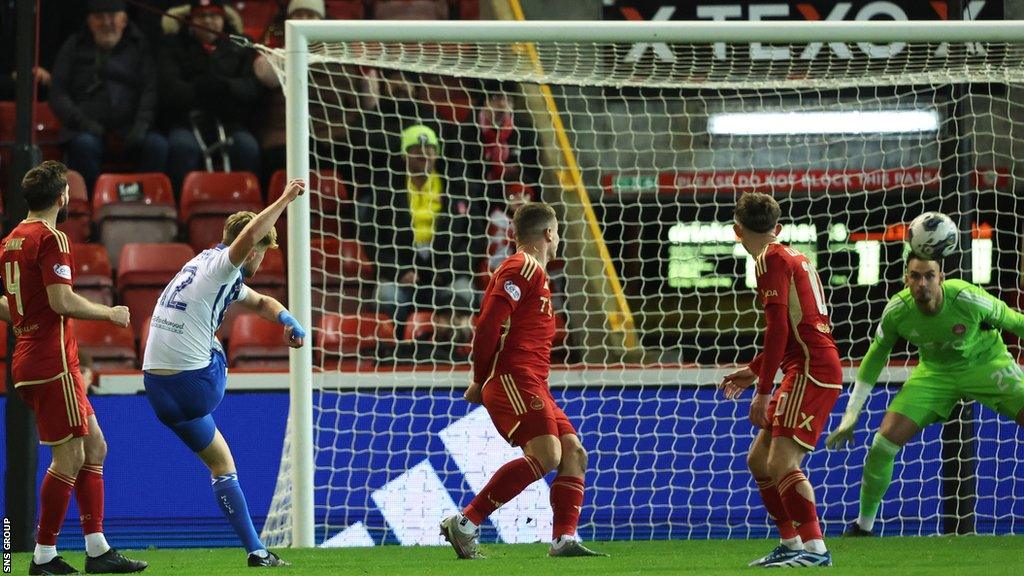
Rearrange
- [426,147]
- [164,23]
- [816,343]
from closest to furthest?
[816,343], [426,147], [164,23]

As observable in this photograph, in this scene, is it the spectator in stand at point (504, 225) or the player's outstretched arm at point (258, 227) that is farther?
the spectator in stand at point (504, 225)

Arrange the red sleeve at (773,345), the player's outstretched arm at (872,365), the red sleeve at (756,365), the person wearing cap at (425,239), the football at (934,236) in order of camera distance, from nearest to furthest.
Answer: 1. the red sleeve at (773,345)
2. the red sleeve at (756,365)
3. the football at (934,236)
4. the player's outstretched arm at (872,365)
5. the person wearing cap at (425,239)

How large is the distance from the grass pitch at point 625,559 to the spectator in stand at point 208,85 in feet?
13.9

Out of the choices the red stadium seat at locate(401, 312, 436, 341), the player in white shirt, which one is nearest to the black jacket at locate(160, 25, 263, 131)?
the red stadium seat at locate(401, 312, 436, 341)

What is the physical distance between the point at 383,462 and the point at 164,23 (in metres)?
5.16

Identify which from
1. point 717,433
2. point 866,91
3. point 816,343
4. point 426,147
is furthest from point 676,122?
point 816,343

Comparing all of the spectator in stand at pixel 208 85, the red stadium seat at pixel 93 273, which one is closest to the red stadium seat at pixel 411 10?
the spectator in stand at pixel 208 85

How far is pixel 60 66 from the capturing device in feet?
36.0

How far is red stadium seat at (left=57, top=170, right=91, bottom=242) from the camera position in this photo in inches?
420

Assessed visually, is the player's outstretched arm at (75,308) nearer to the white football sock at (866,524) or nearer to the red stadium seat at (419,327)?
the red stadium seat at (419,327)

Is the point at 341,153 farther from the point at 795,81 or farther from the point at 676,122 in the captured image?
the point at 795,81

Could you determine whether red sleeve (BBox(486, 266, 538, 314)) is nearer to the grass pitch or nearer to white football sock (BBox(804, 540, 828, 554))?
the grass pitch

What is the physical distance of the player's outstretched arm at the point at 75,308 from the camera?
19.1 feet

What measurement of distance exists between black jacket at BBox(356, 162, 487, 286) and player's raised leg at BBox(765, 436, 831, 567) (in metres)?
3.74
